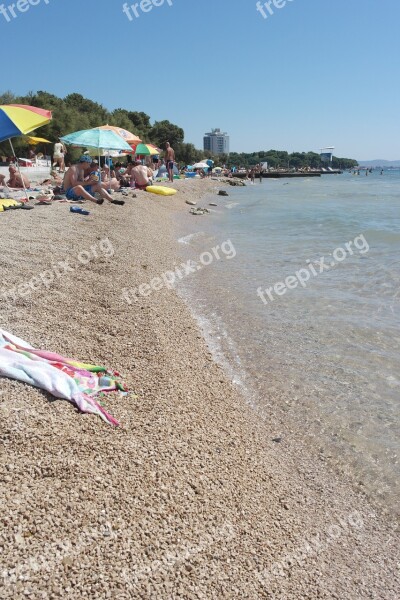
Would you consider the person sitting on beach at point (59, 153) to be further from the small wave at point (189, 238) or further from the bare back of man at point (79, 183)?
the small wave at point (189, 238)

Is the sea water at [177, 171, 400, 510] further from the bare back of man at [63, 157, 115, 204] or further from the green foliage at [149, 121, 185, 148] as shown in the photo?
the green foliage at [149, 121, 185, 148]

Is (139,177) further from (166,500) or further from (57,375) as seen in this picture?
(166,500)

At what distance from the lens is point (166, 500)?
2656 mm

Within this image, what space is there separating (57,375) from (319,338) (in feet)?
12.0

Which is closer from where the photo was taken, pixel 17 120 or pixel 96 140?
pixel 17 120

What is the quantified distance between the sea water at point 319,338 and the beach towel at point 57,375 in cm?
158

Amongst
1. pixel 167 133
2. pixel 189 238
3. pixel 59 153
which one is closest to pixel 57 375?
pixel 189 238

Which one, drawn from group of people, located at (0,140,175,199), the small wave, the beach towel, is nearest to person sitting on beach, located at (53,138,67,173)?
group of people, located at (0,140,175,199)

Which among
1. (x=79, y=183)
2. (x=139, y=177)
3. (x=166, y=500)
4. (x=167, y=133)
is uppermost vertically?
(x=167, y=133)

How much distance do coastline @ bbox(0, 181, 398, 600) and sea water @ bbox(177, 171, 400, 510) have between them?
0.42 meters

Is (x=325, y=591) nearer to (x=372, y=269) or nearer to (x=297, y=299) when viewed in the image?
(x=297, y=299)

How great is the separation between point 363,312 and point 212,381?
337cm

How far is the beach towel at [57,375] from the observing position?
323 cm

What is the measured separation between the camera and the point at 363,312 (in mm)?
6883
